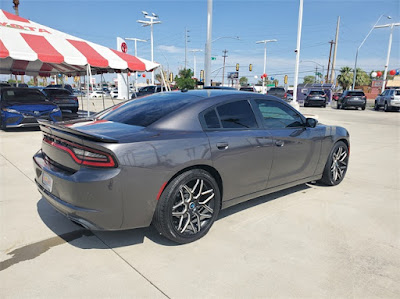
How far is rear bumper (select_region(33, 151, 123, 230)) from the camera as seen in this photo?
2.50m

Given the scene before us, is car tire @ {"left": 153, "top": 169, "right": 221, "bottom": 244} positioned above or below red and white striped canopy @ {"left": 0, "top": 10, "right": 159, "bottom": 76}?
below

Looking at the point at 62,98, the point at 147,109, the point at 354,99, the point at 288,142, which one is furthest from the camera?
the point at 354,99

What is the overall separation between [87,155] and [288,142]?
243cm

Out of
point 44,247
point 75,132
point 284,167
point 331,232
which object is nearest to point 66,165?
point 75,132

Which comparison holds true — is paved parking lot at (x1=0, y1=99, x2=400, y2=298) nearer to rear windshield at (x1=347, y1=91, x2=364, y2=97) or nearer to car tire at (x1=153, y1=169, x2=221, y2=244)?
car tire at (x1=153, y1=169, x2=221, y2=244)

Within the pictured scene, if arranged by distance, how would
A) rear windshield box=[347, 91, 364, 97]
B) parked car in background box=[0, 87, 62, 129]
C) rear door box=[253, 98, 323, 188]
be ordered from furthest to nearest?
rear windshield box=[347, 91, 364, 97] → parked car in background box=[0, 87, 62, 129] → rear door box=[253, 98, 323, 188]

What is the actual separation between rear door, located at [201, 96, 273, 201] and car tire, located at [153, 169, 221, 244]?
0.20 meters

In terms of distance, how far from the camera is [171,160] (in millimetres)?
2740

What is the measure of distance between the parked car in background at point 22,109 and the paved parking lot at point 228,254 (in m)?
6.32

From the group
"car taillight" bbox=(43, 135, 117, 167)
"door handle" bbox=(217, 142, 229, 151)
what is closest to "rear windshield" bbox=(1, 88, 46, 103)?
"car taillight" bbox=(43, 135, 117, 167)

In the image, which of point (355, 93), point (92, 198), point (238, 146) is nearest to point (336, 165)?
point (238, 146)

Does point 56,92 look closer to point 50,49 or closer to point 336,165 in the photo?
point 50,49

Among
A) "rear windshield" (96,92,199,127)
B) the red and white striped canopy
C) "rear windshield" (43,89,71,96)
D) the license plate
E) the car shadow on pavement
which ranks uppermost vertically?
the red and white striped canopy

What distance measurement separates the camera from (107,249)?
293 centimetres
